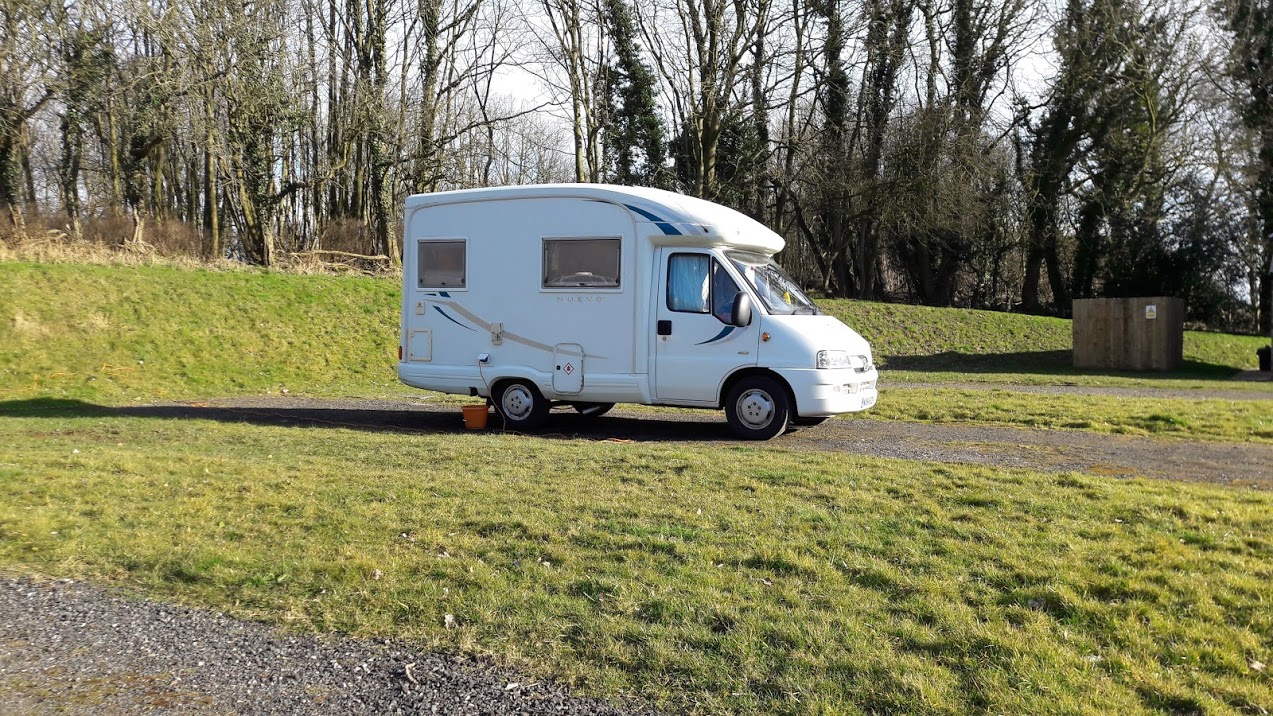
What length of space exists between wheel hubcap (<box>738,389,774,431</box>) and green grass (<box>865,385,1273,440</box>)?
2973mm

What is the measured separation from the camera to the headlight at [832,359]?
10.8 metres

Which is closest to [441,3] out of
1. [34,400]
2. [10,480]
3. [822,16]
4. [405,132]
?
[405,132]

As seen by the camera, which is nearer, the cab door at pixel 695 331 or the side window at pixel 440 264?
the cab door at pixel 695 331

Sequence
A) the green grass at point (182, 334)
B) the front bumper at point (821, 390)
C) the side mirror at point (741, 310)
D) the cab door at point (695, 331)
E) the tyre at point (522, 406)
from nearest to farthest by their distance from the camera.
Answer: the front bumper at point (821, 390), the side mirror at point (741, 310), the cab door at point (695, 331), the tyre at point (522, 406), the green grass at point (182, 334)

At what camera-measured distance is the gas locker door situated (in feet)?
38.4

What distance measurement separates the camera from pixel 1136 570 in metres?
5.30

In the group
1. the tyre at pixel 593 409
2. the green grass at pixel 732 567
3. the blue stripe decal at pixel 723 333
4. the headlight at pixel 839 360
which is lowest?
the green grass at pixel 732 567

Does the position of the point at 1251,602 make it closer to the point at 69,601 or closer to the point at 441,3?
the point at 69,601

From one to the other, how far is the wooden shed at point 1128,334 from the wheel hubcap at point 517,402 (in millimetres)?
18809

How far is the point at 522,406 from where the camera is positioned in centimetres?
1219

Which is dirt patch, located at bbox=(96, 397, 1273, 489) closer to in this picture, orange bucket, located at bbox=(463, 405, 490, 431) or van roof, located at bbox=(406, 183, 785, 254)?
orange bucket, located at bbox=(463, 405, 490, 431)

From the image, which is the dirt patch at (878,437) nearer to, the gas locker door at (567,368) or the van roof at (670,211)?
the gas locker door at (567,368)

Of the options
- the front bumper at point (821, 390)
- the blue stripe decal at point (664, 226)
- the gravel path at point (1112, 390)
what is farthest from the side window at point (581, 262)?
the gravel path at point (1112, 390)

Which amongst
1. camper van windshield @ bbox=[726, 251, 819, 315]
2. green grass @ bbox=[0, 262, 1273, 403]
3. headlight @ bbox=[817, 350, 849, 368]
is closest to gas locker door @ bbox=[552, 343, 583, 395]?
camper van windshield @ bbox=[726, 251, 819, 315]
